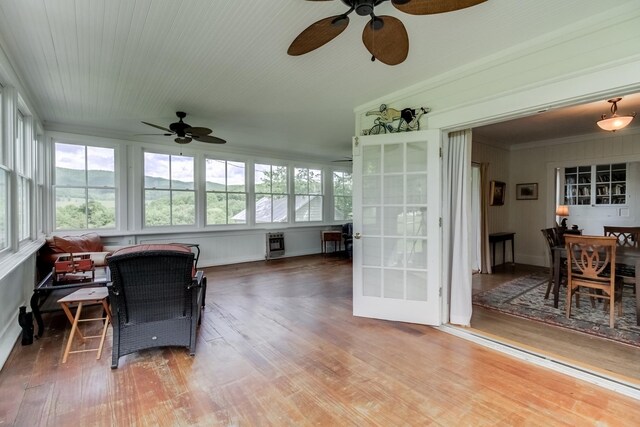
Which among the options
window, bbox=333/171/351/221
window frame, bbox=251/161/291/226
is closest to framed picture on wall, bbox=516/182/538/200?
window, bbox=333/171/351/221

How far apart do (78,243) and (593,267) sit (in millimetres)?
6603

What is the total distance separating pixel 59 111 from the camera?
4203 millimetres

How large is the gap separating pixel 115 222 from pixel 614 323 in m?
7.08

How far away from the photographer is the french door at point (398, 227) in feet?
10.1

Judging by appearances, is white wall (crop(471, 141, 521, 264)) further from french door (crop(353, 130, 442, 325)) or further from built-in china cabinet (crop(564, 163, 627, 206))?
french door (crop(353, 130, 442, 325))

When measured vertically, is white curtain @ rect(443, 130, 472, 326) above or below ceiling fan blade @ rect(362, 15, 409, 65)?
below

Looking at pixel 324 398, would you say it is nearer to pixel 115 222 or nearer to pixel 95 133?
pixel 115 222

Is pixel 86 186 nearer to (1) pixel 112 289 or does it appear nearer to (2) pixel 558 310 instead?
(1) pixel 112 289

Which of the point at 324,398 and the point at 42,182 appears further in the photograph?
the point at 42,182

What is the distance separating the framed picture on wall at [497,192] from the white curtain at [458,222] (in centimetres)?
344

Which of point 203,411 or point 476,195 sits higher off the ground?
point 476,195

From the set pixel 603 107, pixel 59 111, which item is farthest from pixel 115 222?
pixel 603 107

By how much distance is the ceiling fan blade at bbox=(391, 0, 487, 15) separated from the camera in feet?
4.83

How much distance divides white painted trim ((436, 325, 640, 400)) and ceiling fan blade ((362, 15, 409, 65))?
2.47m
